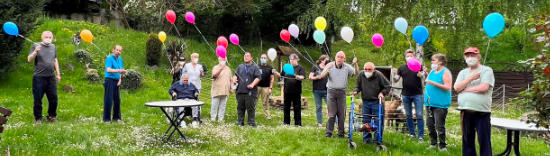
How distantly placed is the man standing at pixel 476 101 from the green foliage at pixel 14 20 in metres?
10.9

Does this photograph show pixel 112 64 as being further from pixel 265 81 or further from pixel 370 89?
pixel 370 89

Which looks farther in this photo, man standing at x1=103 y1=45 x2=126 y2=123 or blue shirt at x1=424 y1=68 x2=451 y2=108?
man standing at x1=103 y1=45 x2=126 y2=123

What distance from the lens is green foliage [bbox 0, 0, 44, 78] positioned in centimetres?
1152

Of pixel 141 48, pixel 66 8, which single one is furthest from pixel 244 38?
pixel 66 8

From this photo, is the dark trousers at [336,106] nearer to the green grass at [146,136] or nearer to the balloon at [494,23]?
the green grass at [146,136]

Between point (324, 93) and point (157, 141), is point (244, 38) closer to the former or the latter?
point (324, 93)

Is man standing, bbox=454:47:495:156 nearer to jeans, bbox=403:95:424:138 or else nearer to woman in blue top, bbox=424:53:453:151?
woman in blue top, bbox=424:53:453:151

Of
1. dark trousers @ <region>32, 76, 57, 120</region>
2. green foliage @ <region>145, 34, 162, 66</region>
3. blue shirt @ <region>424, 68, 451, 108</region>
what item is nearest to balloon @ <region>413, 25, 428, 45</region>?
blue shirt @ <region>424, 68, 451, 108</region>

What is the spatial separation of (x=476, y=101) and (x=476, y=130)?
0.43 metres

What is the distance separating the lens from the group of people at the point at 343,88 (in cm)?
578

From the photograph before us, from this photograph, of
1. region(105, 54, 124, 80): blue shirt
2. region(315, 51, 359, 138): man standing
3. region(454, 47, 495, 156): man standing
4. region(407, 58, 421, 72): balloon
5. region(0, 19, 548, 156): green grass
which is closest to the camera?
region(454, 47, 495, 156): man standing

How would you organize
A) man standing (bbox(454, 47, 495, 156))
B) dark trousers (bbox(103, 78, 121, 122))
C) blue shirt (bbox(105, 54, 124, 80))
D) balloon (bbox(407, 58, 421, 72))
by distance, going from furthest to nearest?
dark trousers (bbox(103, 78, 121, 122))
blue shirt (bbox(105, 54, 124, 80))
balloon (bbox(407, 58, 421, 72))
man standing (bbox(454, 47, 495, 156))

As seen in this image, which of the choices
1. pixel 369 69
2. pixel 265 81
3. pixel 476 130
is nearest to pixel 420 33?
pixel 369 69

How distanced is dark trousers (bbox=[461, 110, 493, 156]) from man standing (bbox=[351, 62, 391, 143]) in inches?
62.6
